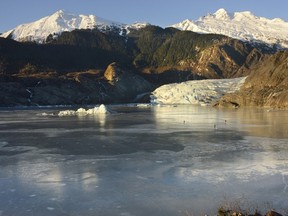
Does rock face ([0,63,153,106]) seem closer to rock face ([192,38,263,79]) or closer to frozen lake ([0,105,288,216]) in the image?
rock face ([192,38,263,79])

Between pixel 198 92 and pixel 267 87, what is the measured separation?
2849 centimetres

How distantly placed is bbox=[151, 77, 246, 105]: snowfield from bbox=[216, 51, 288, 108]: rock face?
14273 mm

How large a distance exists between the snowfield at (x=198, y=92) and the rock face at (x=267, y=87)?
14.3m

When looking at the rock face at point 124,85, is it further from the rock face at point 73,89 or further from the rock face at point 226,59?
the rock face at point 226,59

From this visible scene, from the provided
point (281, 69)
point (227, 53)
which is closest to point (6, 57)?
point (227, 53)

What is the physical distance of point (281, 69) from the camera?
82812 millimetres

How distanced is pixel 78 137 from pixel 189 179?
14764 mm

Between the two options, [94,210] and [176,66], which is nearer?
[94,210]

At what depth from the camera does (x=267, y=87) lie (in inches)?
3191

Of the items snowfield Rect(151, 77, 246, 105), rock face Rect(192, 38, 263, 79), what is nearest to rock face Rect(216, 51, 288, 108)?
snowfield Rect(151, 77, 246, 105)

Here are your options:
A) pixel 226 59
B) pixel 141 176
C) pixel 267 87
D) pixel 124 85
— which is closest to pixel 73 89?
pixel 124 85

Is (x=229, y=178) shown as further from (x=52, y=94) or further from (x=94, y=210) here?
(x=52, y=94)

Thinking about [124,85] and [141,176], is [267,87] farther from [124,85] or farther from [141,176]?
[141,176]

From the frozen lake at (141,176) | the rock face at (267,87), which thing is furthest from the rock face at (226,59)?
the frozen lake at (141,176)
